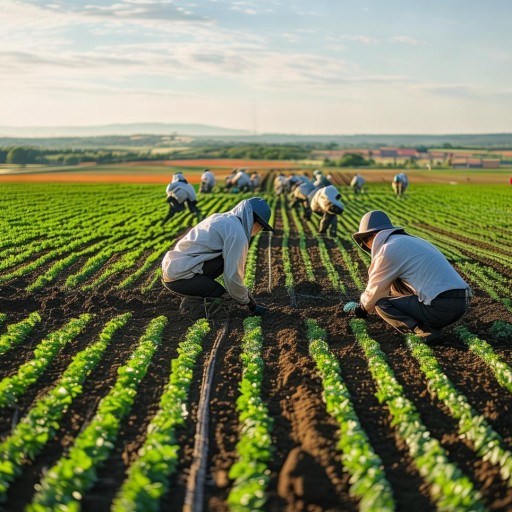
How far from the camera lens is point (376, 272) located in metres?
8.20

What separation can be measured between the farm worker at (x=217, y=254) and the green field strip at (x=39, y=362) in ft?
5.33

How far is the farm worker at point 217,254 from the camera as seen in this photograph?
895cm

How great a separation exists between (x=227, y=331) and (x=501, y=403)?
414 cm

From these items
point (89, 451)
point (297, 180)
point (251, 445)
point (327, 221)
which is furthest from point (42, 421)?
point (297, 180)

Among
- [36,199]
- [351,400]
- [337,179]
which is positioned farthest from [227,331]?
[337,179]

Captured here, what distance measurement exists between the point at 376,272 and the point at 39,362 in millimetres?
4409

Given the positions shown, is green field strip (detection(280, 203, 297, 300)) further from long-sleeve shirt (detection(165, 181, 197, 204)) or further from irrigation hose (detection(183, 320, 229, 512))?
irrigation hose (detection(183, 320, 229, 512))

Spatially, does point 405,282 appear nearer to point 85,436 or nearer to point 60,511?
point 85,436

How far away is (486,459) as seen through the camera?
5.09m

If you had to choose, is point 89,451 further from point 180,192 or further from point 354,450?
point 180,192

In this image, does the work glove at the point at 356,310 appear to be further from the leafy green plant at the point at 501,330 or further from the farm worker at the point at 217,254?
the leafy green plant at the point at 501,330

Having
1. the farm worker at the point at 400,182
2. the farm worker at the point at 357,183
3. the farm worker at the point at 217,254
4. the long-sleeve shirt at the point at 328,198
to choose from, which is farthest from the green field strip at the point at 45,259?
the farm worker at the point at 357,183

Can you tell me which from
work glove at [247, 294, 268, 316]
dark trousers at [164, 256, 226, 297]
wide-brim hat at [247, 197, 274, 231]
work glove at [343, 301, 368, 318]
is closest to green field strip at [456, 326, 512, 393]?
work glove at [343, 301, 368, 318]

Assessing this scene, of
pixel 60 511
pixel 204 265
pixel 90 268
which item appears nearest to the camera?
pixel 60 511
